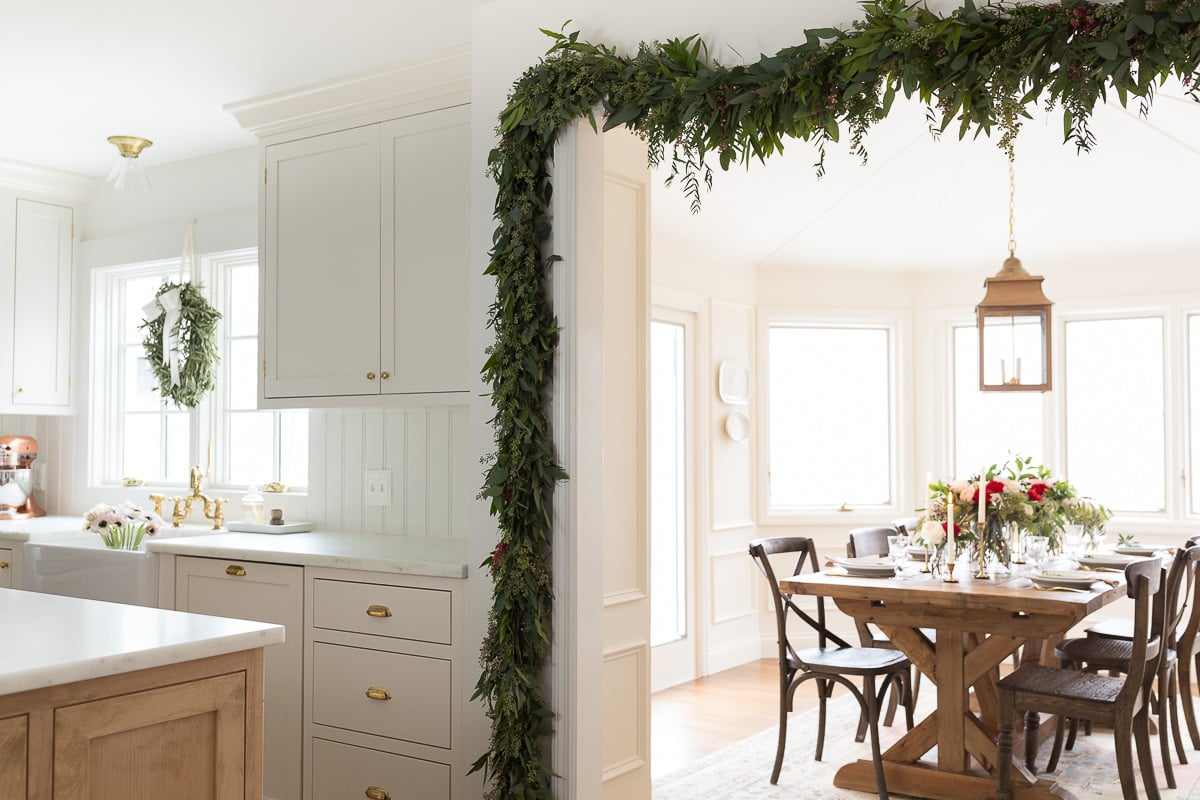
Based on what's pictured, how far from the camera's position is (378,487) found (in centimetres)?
402

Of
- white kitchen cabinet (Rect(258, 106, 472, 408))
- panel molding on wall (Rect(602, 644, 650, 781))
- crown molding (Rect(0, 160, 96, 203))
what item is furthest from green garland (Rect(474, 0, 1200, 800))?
crown molding (Rect(0, 160, 96, 203))

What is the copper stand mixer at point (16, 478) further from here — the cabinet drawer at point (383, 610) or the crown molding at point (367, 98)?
the cabinet drawer at point (383, 610)

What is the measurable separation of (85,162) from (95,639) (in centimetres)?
350

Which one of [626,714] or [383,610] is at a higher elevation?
[383,610]

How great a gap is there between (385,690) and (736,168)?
9.86 ft

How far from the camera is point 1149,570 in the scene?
3619mm

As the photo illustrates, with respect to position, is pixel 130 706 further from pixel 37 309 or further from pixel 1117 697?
pixel 37 309

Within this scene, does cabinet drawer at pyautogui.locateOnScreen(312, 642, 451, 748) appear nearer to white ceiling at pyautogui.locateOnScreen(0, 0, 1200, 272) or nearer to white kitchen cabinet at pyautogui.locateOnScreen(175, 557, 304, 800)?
white kitchen cabinet at pyautogui.locateOnScreen(175, 557, 304, 800)

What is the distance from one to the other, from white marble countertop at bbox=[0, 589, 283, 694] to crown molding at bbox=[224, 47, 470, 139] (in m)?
1.92

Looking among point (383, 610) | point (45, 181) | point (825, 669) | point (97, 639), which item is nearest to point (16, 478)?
point (45, 181)

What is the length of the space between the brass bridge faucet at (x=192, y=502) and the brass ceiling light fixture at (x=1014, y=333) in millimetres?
3179

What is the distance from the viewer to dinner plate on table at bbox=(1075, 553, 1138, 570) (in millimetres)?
4379

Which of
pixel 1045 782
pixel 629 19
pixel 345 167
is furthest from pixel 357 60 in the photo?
pixel 1045 782

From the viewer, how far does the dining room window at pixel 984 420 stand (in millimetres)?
6195
